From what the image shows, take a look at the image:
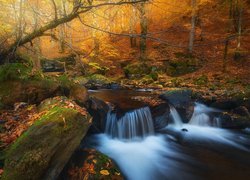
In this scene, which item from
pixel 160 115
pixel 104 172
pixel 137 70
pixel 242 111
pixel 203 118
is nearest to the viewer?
pixel 104 172

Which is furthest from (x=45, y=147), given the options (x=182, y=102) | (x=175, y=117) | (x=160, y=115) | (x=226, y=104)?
(x=226, y=104)

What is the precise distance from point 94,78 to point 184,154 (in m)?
10.3

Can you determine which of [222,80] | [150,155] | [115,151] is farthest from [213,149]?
[222,80]

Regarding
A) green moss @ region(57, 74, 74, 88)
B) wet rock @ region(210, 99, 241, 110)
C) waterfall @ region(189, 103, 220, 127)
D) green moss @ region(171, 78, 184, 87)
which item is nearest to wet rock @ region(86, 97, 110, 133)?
green moss @ region(57, 74, 74, 88)

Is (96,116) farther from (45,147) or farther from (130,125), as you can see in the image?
(45,147)

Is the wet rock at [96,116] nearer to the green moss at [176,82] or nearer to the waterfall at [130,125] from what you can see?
the waterfall at [130,125]

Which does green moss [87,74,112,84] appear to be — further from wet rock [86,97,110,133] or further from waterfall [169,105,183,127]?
wet rock [86,97,110,133]

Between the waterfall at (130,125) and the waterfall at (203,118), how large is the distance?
2226mm

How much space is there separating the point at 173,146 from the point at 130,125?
1621mm

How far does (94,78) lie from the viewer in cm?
1556

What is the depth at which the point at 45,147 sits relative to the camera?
340 centimetres

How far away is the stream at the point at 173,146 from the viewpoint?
5.58 m

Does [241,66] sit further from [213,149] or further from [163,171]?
[163,171]

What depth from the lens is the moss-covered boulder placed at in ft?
10.2
